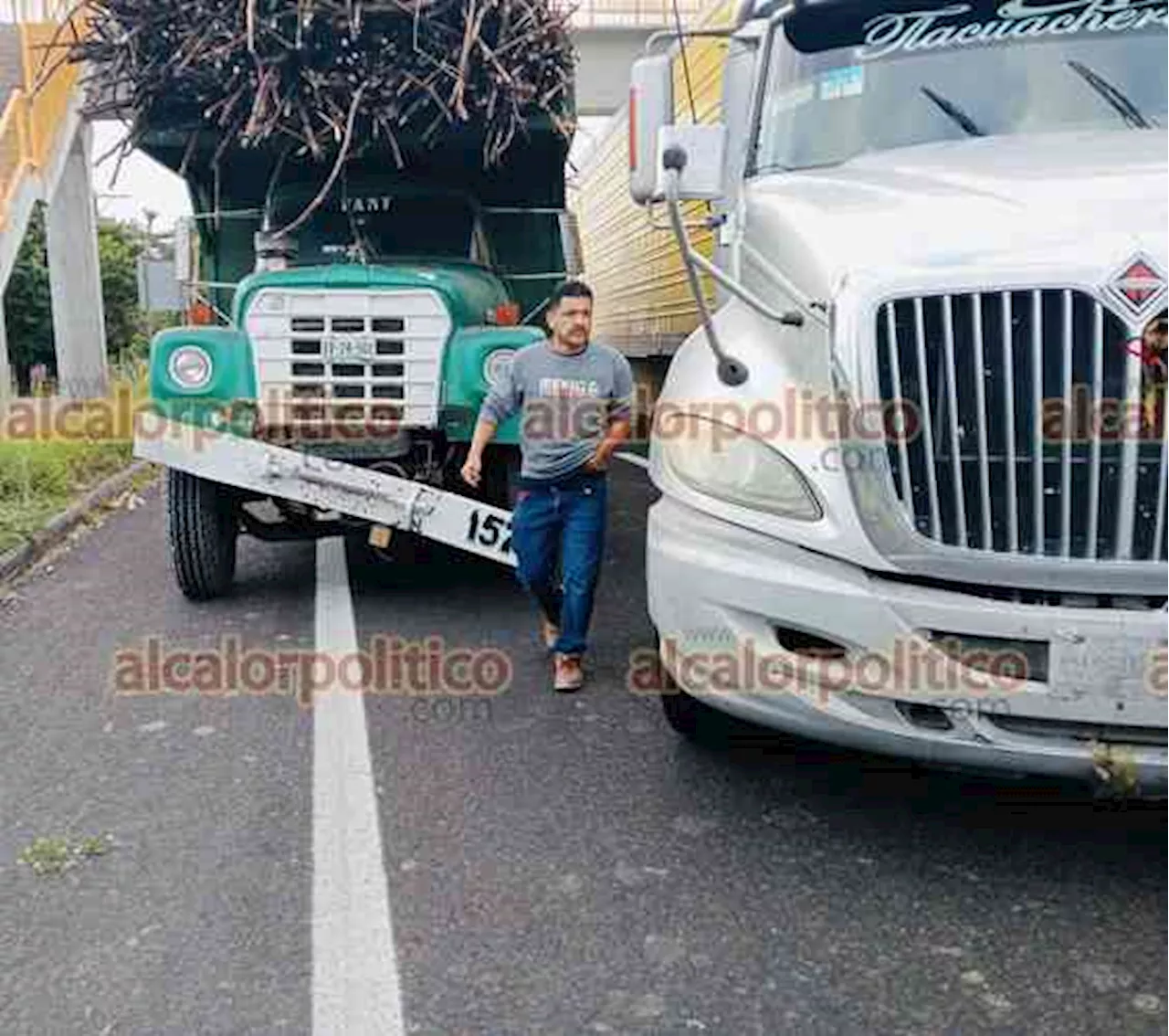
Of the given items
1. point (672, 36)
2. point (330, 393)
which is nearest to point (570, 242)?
point (330, 393)

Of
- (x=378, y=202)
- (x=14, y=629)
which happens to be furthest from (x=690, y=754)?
(x=378, y=202)

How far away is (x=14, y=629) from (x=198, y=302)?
2.13 meters

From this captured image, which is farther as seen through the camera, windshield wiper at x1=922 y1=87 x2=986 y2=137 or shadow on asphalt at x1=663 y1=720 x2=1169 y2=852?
windshield wiper at x1=922 y1=87 x2=986 y2=137

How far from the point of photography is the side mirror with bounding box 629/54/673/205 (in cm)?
444

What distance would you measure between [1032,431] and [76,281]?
51.7 feet

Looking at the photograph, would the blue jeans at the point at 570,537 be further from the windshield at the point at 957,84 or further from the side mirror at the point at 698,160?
the windshield at the point at 957,84

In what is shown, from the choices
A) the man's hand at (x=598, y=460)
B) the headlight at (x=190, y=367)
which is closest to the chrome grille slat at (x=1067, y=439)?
the man's hand at (x=598, y=460)

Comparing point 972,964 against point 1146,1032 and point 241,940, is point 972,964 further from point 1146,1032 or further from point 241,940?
point 241,940

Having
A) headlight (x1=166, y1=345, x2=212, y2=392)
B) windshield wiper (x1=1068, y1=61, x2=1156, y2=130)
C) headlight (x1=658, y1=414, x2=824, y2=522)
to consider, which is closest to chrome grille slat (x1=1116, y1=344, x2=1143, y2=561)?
headlight (x1=658, y1=414, x2=824, y2=522)

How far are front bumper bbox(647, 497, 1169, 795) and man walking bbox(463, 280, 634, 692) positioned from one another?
1.59m

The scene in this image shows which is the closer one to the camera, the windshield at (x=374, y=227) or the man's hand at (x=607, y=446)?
the man's hand at (x=607, y=446)

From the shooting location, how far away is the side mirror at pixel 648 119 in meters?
4.44

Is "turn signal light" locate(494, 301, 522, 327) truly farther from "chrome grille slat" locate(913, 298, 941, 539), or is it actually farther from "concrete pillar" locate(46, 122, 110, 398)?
"concrete pillar" locate(46, 122, 110, 398)

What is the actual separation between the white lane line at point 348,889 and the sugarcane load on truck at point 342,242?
4.41 feet
